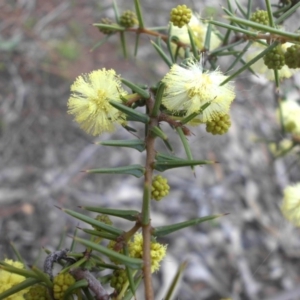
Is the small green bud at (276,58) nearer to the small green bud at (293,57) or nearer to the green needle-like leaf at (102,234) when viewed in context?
the small green bud at (293,57)

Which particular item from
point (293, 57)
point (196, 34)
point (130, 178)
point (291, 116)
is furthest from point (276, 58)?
point (130, 178)

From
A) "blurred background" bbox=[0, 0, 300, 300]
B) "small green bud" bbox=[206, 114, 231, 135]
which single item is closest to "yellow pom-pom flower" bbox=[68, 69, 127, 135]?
"small green bud" bbox=[206, 114, 231, 135]

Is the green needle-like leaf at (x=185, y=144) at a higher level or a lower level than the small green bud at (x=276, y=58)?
lower

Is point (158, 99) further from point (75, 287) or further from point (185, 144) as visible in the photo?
point (75, 287)

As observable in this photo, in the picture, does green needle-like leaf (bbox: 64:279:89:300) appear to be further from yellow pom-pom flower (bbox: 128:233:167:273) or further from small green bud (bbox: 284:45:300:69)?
small green bud (bbox: 284:45:300:69)

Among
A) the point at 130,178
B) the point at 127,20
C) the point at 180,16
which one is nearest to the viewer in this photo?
the point at 180,16

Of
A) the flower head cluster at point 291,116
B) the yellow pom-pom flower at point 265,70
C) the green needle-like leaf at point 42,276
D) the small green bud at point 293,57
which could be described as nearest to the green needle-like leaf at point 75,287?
Result: the green needle-like leaf at point 42,276

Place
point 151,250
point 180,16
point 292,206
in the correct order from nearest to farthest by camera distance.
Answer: point 151,250 → point 180,16 → point 292,206
